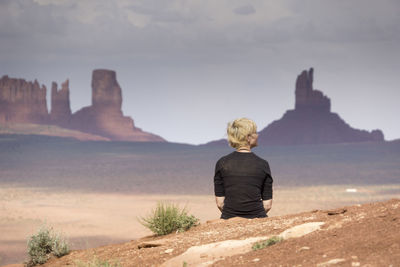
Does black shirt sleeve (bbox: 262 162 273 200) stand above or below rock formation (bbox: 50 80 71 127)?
below

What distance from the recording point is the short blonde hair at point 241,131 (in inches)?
316

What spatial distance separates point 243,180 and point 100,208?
47.1 metres

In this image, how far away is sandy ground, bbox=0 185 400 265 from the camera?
39203 millimetres

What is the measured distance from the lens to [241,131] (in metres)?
8.07

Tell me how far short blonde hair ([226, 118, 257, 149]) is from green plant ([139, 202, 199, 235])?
2.47m

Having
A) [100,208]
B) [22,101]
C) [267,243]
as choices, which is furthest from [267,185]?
[22,101]

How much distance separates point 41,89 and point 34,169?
333ft

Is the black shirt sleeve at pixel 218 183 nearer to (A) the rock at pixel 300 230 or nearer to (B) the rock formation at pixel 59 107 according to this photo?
(A) the rock at pixel 300 230

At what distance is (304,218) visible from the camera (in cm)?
912

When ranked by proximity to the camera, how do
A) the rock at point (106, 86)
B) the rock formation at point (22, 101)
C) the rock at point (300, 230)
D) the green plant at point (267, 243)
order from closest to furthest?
1. the green plant at point (267, 243)
2. the rock at point (300, 230)
3. the rock at point (106, 86)
4. the rock formation at point (22, 101)

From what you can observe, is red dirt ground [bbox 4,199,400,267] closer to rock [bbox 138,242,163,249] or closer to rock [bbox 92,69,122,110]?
rock [bbox 138,242,163,249]

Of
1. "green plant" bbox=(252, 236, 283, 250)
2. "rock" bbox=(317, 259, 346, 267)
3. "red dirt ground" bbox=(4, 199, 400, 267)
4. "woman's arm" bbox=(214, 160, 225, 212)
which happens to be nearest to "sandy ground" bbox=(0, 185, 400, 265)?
"red dirt ground" bbox=(4, 199, 400, 267)

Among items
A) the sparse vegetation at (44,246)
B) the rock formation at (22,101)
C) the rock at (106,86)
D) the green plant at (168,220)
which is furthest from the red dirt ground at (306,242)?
the rock formation at (22,101)

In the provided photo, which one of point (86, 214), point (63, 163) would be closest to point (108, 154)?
point (63, 163)
